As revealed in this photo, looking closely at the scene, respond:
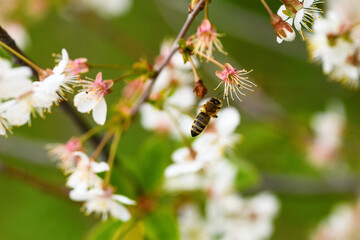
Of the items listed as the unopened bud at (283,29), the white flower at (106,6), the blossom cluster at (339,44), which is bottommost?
the unopened bud at (283,29)

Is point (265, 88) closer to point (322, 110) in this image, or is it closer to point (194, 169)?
point (322, 110)

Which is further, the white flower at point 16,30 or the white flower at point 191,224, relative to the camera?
the white flower at point 16,30

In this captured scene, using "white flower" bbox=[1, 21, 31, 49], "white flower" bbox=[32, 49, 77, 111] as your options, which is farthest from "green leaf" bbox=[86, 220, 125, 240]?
"white flower" bbox=[1, 21, 31, 49]

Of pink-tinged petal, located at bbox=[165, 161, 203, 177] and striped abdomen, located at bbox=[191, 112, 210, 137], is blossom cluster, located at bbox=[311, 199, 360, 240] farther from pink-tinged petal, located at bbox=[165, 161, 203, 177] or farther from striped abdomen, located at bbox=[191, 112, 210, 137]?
striped abdomen, located at bbox=[191, 112, 210, 137]

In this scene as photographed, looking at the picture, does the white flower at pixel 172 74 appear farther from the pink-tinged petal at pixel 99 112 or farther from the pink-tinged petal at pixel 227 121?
the pink-tinged petal at pixel 99 112

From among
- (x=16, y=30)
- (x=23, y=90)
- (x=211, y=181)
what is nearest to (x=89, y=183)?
(x=23, y=90)

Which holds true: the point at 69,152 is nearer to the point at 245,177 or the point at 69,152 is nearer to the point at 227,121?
the point at 227,121

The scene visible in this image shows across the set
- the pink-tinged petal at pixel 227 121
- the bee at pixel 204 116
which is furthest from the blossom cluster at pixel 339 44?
the bee at pixel 204 116
